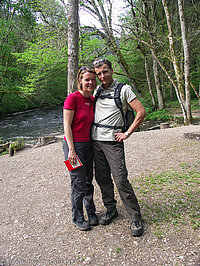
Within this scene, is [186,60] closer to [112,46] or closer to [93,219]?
[112,46]

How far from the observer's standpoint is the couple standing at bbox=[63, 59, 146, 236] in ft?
7.80

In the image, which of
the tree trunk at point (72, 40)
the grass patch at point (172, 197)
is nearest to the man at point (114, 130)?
the grass patch at point (172, 197)

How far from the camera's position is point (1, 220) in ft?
10.5

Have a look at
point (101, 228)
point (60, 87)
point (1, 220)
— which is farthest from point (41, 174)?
point (60, 87)

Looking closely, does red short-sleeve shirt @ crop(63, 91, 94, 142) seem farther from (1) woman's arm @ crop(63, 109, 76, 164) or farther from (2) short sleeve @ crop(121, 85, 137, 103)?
(2) short sleeve @ crop(121, 85, 137, 103)

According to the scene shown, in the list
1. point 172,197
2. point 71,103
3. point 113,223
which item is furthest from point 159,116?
point 71,103

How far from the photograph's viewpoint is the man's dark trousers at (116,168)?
2.43m

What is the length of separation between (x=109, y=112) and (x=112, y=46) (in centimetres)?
924

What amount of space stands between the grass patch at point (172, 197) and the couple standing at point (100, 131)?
1.66 feet

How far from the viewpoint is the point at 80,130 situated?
2467mm

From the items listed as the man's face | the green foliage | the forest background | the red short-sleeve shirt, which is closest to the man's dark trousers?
the red short-sleeve shirt

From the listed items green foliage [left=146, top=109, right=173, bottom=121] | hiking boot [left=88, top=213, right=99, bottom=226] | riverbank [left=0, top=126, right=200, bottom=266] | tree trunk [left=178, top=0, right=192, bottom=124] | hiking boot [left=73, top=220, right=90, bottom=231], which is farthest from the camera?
green foliage [left=146, top=109, right=173, bottom=121]

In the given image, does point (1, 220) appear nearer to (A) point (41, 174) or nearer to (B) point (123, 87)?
(A) point (41, 174)

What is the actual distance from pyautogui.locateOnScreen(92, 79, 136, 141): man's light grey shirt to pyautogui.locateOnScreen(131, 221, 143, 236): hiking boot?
3.71 feet
